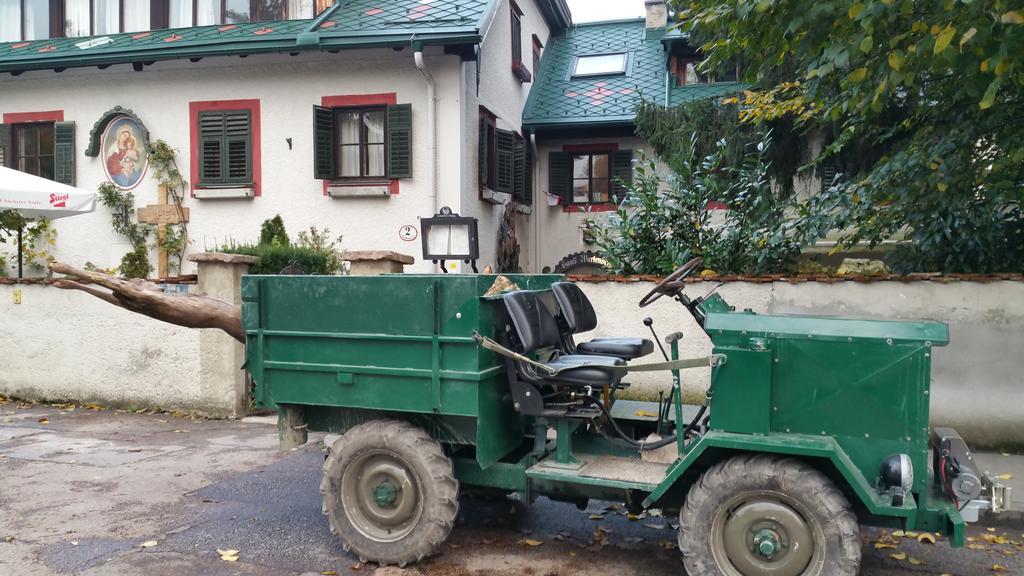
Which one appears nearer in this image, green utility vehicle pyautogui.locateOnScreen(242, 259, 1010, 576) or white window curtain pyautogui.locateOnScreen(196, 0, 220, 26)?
green utility vehicle pyautogui.locateOnScreen(242, 259, 1010, 576)

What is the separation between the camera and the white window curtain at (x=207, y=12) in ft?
43.7

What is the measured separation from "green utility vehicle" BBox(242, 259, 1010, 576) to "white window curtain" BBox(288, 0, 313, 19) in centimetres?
908

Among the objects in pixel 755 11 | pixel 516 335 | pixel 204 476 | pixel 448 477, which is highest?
pixel 755 11

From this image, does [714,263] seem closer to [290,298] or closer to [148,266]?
[290,298]

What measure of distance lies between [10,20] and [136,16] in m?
2.69

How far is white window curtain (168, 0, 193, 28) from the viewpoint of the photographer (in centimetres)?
1341

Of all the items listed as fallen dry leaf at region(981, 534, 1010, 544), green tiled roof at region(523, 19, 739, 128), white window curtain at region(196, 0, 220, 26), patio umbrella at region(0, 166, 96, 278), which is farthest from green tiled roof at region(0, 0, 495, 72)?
fallen dry leaf at region(981, 534, 1010, 544)

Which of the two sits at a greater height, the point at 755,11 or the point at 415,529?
the point at 755,11

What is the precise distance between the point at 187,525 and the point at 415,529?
1.75 meters

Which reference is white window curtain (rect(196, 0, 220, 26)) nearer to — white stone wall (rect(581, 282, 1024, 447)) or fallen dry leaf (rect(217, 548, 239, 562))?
white stone wall (rect(581, 282, 1024, 447))

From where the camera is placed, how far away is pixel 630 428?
202 inches

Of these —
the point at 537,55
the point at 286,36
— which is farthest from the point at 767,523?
the point at 537,55

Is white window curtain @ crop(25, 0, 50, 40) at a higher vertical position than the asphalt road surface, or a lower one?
A: higher

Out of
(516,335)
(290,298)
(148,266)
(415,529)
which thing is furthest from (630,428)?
(148,266)
